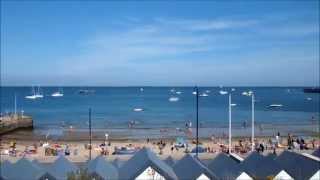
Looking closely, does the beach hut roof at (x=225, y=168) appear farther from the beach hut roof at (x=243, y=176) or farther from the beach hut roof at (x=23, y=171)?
the beach hut roof at (x=23, y=171)

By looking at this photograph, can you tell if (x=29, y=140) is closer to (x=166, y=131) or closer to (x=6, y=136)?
(x=6, y=136)

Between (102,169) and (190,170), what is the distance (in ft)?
11.9

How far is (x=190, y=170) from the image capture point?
21.7 m

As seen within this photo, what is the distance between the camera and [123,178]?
811 inches

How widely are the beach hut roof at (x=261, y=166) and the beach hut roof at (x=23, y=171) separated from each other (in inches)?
342

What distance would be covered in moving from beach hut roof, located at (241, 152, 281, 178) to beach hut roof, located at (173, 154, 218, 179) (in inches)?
73.0

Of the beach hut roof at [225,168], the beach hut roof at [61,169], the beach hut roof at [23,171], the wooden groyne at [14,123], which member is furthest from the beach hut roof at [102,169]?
the wooden groyne at [14,123]

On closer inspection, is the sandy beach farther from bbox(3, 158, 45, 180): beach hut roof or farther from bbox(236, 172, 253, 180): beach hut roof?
bbox(3, 158, 45, 180): beach hut roof

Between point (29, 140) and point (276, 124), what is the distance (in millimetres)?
32713

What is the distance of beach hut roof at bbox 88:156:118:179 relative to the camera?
68.4ft

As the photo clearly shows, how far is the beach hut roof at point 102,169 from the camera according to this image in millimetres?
20850

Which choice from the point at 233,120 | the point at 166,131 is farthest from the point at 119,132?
the point at 233,120

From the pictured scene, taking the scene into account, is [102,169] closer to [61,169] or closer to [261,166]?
[61,169]

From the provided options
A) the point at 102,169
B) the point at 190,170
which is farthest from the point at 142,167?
the point at 190,170
